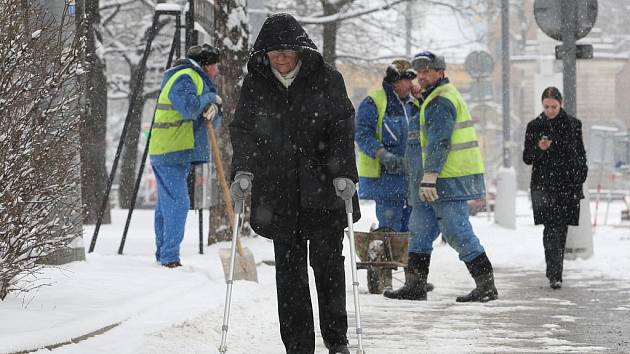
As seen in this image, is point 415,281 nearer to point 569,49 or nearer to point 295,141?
point 295,141

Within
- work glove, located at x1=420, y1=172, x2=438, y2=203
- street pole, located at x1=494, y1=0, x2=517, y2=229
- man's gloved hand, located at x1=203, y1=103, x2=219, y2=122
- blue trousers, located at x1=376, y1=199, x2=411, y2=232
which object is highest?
man's gloved hand, located at x1=203, y1=103, x2=219, y2=122

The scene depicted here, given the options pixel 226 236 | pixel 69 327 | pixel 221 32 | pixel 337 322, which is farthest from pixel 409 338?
pixel 221 32

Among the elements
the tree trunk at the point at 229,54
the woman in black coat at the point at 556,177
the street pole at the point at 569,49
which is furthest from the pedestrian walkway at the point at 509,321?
the tree trunk at the point at 229,54

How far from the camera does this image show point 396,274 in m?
12.5

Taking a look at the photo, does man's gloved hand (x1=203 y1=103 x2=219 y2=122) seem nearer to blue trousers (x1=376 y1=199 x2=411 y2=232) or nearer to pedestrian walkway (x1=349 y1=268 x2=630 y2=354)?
blue trousers (x1=376 y1=199 x2=411 y2=232)

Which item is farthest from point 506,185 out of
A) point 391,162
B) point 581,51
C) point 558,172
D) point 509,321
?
point 509,321

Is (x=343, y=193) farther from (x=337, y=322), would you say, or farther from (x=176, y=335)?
(x=176, y=335)

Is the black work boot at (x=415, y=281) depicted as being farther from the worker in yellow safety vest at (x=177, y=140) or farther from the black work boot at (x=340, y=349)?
the black work boot at (x=340, y=349)

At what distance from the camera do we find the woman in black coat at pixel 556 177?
1097 centimetres

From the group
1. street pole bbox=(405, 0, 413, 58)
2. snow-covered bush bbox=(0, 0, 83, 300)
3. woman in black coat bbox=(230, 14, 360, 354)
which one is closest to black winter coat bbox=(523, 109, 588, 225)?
woman in black coat bbox=(230, 14, 360, 354)

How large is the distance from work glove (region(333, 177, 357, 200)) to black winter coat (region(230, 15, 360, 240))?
44 mm

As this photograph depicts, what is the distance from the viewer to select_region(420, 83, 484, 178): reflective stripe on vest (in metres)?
9.77

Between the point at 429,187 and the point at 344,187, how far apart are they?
335 cm

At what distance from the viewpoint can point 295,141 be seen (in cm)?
643
